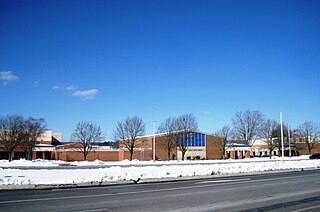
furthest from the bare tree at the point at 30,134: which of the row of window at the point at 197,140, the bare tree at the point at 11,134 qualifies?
the row of window at the point at 197,140

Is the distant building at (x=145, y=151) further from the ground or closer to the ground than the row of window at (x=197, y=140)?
closer to the ground

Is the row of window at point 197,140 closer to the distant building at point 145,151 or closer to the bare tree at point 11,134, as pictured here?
the distant building at point 145,151

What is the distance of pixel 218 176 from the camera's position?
25.2 m

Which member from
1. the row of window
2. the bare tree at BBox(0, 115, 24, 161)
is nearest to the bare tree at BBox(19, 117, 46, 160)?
the bare tree at BBox(0, 115, 24, 161)

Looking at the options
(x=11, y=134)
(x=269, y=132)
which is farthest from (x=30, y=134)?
(x=269, y=132)

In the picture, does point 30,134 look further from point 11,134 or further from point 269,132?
point 269,132

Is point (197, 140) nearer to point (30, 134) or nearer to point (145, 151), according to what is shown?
point (145, 151)

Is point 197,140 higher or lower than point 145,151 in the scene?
higher

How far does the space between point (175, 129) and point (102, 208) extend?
209 ft

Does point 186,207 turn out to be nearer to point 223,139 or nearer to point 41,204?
point 41,204

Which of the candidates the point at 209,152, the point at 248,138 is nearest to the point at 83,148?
the point at 209,152

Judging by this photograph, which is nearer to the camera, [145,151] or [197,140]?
[145,151]

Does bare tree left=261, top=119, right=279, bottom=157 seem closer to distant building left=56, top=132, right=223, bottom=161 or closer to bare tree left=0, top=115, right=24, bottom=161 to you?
distant building left=56, top=132, right=223, bottom=161

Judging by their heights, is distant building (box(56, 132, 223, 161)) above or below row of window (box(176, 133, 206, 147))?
below
